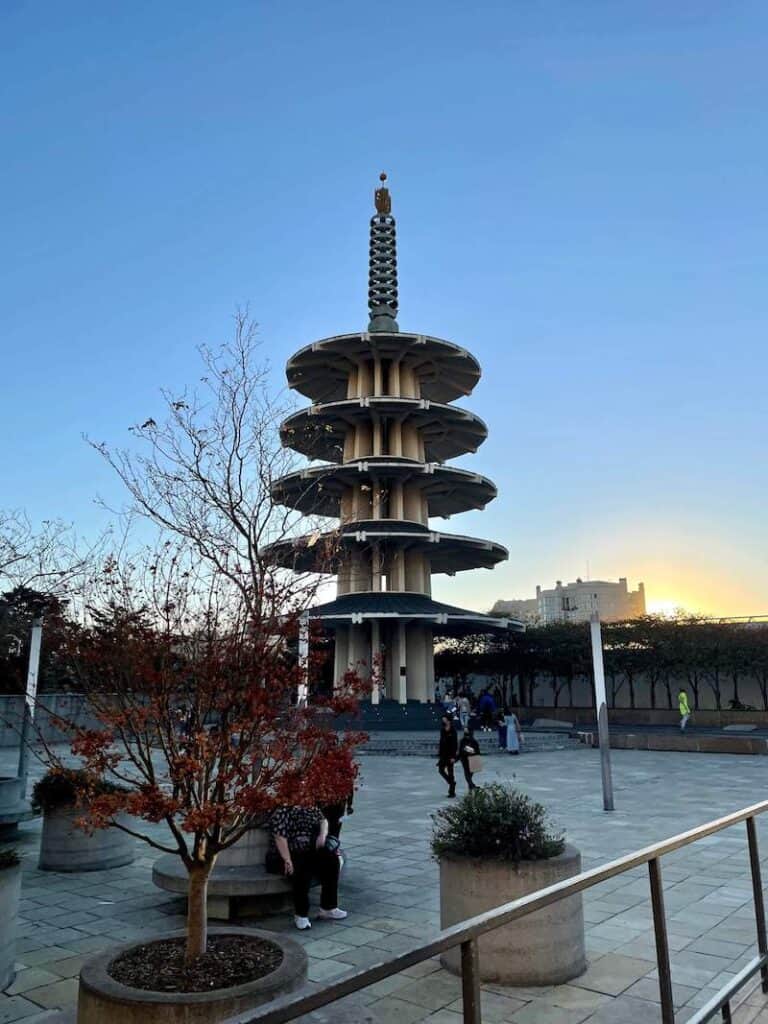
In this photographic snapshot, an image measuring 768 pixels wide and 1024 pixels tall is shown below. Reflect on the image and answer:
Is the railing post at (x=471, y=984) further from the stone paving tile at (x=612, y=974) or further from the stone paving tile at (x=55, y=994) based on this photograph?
the stone paving tile at (x=55, y=994)

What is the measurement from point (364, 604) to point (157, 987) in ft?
115

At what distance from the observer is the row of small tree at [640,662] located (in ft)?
143

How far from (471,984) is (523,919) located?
2740 millimetres

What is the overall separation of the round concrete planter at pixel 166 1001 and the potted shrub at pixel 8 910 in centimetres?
197

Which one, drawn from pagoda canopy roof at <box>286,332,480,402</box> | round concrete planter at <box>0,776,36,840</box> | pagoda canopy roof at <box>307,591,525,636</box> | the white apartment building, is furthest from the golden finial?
the white apartment building

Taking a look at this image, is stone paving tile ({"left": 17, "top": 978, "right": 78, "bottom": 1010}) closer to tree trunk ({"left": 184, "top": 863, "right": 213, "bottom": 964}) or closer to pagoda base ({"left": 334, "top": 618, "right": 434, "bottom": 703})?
tree trunk ({"left": 184, "top": 863, "right": 213, "bottom": 964})

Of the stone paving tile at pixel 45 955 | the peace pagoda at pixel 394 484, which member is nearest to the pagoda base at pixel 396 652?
the peace pagoda at pixel 394 484

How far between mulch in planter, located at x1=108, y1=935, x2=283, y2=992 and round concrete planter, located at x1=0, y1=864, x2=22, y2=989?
1.71 meters

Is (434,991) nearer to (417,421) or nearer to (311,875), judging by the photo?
(311,875)

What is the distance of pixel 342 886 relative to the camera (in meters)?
8.99

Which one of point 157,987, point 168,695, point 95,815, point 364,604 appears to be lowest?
point 157,987

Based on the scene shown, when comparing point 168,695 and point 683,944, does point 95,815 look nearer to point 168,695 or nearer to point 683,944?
point 168,695

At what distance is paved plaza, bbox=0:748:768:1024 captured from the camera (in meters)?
4.79

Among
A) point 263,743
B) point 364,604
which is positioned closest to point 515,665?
point 364,604
